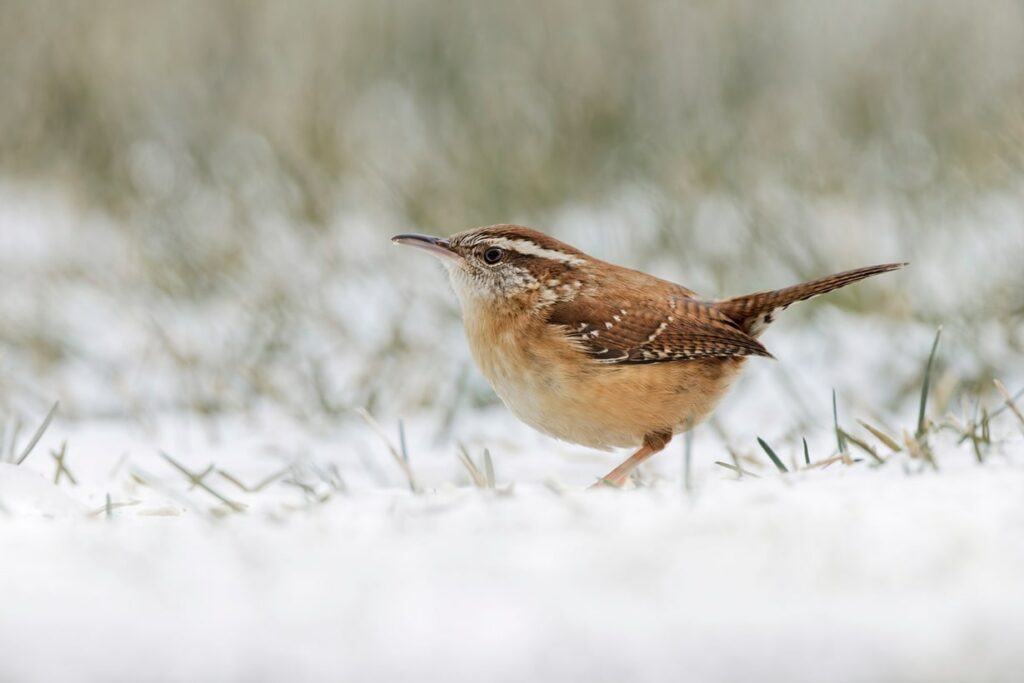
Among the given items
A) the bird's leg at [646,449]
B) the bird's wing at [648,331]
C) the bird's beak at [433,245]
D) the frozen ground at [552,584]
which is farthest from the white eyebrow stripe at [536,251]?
the frozen ground at [552,584]

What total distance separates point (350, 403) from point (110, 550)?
268 cm

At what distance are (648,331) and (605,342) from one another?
0.58ft

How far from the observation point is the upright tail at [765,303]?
418 cm

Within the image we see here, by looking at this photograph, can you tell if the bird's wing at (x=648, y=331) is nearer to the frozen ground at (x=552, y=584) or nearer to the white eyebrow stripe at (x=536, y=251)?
the white eyebrow stripe at (x=536, y=251)

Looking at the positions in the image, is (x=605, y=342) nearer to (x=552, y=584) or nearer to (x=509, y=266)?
(x=509, y=266)

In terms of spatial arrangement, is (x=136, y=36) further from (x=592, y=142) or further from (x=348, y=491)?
(x=348, y=491)

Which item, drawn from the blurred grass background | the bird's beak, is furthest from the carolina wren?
the blurred grass background

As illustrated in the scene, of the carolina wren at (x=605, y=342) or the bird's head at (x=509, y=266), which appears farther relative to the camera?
the bird's head at (x=509, y=266)

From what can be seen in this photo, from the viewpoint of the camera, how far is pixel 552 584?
2.42m

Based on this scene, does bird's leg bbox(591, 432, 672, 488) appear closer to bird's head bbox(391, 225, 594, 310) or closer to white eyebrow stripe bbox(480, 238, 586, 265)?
bird's head bbox(391, 225, 594, 310)

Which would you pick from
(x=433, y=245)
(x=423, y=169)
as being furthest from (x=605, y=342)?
(x=423, y=169)

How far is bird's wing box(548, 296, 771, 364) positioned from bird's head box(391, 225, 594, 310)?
0.51ft

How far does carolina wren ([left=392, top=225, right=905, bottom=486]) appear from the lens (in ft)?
13.2

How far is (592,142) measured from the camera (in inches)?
325
